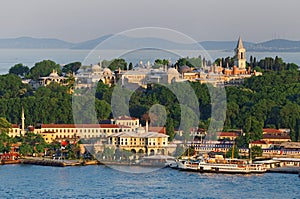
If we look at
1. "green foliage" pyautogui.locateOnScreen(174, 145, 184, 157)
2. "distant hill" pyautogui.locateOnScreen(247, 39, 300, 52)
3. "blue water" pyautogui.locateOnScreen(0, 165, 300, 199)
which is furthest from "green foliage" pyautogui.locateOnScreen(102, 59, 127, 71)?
"distant hill" pyautogui.locateOnScreen(247, 39, 300, 52)

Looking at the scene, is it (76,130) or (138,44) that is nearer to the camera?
(76,130)

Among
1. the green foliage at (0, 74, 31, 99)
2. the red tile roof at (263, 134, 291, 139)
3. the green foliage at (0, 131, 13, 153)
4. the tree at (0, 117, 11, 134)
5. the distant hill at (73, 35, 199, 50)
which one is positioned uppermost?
the distant hill at (73, 35, 199, 50)

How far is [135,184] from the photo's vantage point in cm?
1608

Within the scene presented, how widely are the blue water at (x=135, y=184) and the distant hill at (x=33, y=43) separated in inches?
1522

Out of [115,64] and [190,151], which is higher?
[115,64]

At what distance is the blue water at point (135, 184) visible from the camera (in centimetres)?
1522

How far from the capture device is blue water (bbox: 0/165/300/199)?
49.9 feet

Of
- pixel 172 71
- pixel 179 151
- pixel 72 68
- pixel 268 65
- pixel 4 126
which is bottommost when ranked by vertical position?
pixel 179 151

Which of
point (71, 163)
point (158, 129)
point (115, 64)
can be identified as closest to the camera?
point (71, 163)

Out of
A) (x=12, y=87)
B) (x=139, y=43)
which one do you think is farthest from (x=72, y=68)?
(x=139, y=43)

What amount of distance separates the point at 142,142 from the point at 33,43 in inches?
1860

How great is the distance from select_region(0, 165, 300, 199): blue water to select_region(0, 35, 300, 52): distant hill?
412cm

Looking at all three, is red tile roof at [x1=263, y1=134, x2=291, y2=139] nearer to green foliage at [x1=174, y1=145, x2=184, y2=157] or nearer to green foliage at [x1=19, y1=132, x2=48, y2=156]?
green foliage at [x1=174, y1=145, x2=184, y2=157]

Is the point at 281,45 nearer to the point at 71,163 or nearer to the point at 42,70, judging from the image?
the point at 42,70
